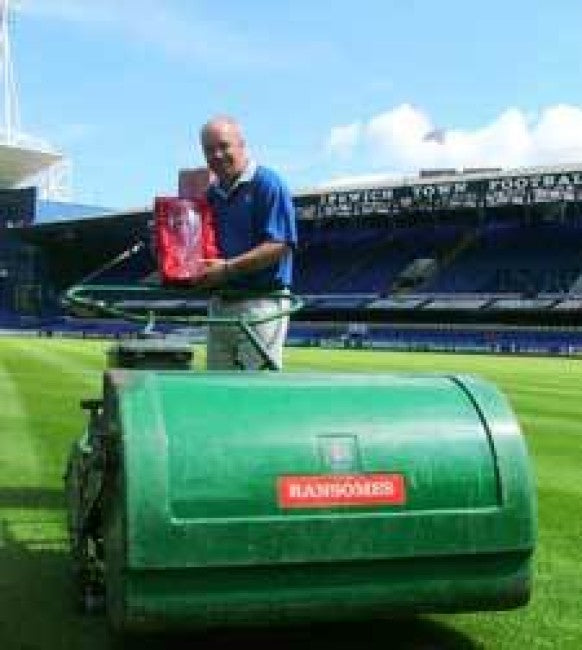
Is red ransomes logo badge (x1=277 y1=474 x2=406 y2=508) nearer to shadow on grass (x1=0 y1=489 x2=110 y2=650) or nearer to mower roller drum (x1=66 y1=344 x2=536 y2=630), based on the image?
mower roller drum (x1=66 y1=344 x2=536 y2=630)

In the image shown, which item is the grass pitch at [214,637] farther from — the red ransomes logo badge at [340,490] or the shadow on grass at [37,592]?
the red ransomes logo badge at [340,490]

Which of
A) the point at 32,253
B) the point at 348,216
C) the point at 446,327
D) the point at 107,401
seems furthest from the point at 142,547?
the point at 32,253

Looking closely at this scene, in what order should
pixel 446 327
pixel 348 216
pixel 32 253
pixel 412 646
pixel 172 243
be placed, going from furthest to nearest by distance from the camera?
pixel 32 253, pixel 348 216, pixel 446 327, pixel 172 243, pixel 412 646

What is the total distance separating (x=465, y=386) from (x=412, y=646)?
101 cm

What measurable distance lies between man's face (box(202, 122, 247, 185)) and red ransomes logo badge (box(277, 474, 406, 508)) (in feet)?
7.02

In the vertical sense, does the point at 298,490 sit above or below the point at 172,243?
below

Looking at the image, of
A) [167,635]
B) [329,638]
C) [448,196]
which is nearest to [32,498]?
[167,635]

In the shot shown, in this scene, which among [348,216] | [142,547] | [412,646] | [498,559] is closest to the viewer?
[142,547]

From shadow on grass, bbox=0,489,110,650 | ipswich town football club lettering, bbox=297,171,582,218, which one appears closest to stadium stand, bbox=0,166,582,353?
ipswich town football club lettering, bbox=297,171,582,218

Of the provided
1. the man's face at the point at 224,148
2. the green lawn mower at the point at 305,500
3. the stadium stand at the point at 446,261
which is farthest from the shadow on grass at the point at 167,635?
the stadium stand at the point at 446,261

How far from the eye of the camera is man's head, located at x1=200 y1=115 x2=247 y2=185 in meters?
A: 6.16

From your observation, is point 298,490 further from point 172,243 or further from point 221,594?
point 172,243

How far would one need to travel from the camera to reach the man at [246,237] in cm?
616

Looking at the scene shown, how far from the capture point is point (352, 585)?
4512 millimetres
